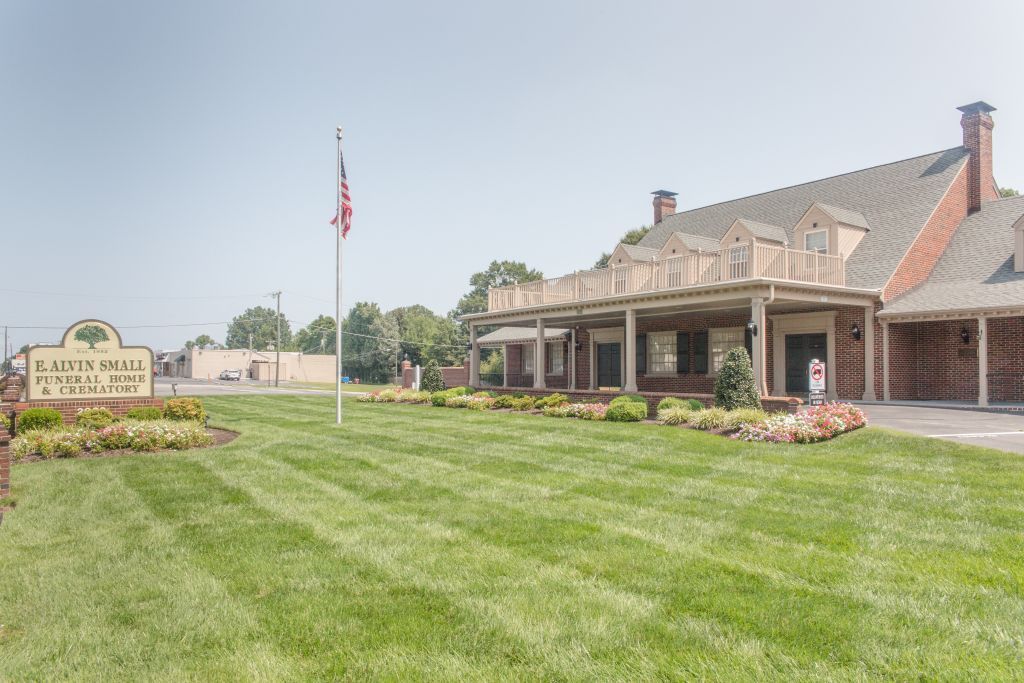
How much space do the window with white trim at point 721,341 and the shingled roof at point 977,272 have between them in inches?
193

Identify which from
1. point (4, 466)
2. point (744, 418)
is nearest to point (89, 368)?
point (4, 466)

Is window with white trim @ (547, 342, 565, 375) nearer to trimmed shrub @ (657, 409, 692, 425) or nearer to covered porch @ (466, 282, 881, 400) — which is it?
covered porch @ (466, 282, 881, 400)

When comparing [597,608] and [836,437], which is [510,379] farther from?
[597,608]

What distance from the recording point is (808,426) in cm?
1186

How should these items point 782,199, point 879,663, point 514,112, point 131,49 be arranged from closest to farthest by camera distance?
point 879,663
point 131,49
point 514,112
point 782,199

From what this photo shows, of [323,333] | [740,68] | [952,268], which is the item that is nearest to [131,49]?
[740,68]

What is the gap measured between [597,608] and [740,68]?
50.0 feet

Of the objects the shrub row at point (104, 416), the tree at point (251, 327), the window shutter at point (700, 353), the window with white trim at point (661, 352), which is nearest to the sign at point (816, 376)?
the window shutter at point (700, 353)

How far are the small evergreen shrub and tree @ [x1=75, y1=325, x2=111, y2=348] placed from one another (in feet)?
40.1

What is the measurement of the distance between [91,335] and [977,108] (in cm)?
2565

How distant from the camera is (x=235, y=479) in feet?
28.9

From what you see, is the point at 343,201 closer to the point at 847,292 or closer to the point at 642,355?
the point at 847,292

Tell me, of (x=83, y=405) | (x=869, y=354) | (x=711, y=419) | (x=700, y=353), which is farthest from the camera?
(x=700, y=353)

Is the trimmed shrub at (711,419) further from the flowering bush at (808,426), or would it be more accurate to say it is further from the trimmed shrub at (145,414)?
the trimmed shrub at (145,414)
